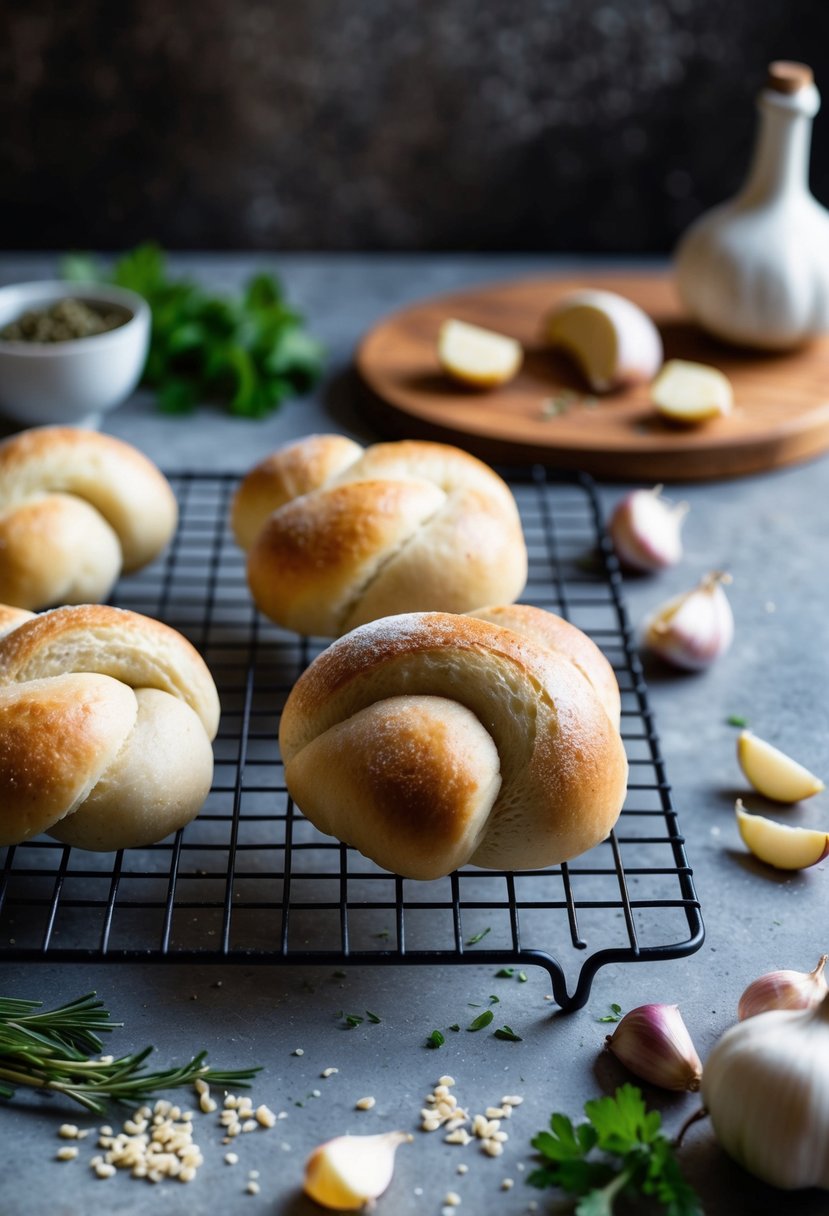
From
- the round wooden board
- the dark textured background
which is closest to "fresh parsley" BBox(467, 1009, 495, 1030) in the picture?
the round wooden board

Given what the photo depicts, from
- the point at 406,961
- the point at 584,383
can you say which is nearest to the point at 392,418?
the point at 584,383

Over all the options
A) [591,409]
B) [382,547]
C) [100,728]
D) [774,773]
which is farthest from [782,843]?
[591,409]

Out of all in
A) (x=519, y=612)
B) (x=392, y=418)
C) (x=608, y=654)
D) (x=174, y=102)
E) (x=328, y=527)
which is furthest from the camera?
(x=174, y=102)

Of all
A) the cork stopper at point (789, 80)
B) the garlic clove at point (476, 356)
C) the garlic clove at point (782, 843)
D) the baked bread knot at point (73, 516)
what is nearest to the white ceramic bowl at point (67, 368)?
the baked bread knot at point (73, 516)

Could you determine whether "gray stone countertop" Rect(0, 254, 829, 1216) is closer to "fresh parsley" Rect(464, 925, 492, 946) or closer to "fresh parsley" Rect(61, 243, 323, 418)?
"fresh parsley" Rect(464, 925, 492, 946)

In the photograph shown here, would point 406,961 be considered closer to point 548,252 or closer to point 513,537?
point 513,537

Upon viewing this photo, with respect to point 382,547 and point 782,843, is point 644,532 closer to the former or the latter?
point 382,547
